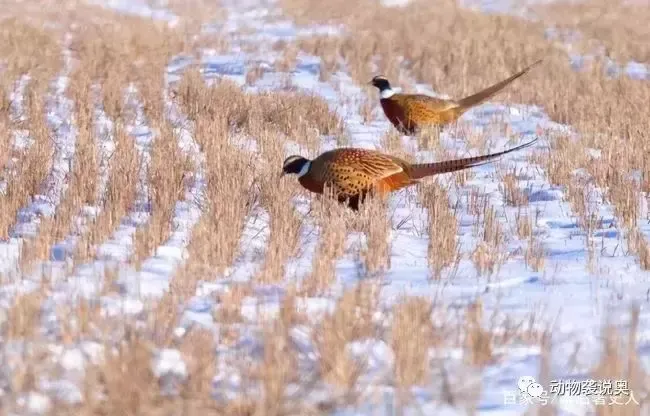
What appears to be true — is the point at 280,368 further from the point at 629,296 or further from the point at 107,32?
the point at 107,32

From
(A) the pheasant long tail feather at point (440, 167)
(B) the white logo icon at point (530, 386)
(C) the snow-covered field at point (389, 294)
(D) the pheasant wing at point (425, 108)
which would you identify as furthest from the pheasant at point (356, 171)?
(D) the pheasant wing at point (425, 108)

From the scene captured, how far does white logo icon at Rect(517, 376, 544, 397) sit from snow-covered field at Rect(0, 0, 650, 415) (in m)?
0.01

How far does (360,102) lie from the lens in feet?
35.4

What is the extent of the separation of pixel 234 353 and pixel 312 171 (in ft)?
8.90

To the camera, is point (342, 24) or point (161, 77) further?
point (342, 24)

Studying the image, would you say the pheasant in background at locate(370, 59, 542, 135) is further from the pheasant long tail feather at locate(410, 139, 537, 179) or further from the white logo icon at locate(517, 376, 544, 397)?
the white logo icon at locate(517, 376, 544, 397)

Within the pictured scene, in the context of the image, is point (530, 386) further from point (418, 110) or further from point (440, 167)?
point (418, 110)

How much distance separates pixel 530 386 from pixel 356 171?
285cm

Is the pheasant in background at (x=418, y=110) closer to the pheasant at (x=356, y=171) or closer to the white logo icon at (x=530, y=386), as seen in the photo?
the pheasant at (x=356, y=171)

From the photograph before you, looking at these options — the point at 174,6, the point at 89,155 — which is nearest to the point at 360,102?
the point at 89,155

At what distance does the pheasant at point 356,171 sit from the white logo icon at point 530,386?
104 inches

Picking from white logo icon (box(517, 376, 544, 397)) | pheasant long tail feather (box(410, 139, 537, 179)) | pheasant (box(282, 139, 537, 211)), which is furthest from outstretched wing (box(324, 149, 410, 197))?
white logo icon (box(517, 376, 544, 397))

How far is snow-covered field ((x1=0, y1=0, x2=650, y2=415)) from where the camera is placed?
322 cm

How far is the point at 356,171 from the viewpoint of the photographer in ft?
19.8
